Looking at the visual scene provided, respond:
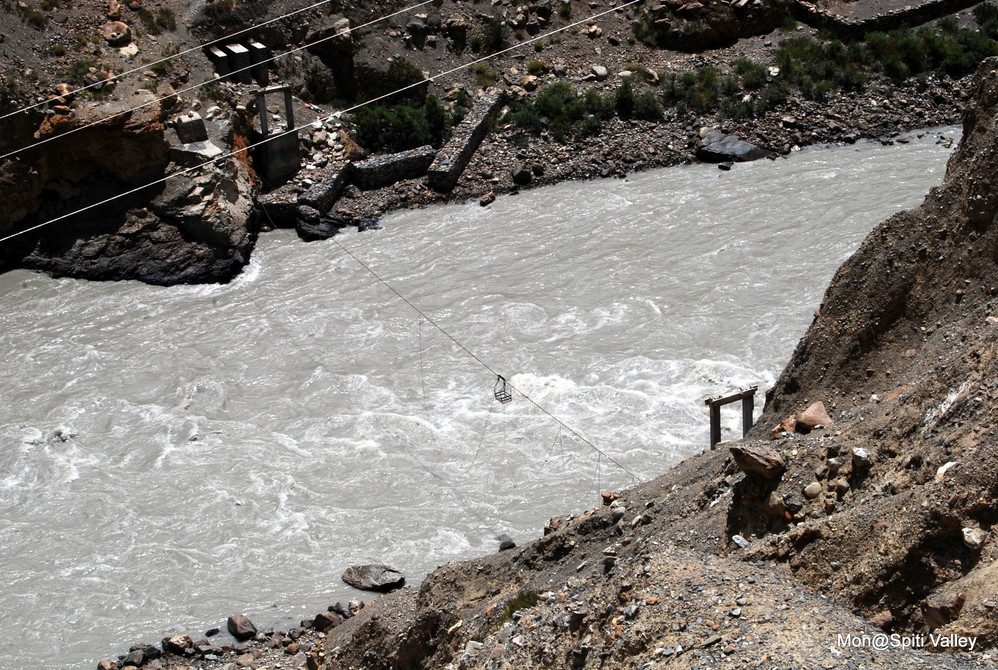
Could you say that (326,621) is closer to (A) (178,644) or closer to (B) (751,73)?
(A) (178,644)

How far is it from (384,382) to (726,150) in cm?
1036

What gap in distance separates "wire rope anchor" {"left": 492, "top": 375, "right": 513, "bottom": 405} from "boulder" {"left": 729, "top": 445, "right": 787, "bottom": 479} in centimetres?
806

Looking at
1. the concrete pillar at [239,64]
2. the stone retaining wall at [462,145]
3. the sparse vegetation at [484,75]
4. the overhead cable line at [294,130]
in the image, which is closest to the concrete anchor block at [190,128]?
the overhead cable line at [294,130]

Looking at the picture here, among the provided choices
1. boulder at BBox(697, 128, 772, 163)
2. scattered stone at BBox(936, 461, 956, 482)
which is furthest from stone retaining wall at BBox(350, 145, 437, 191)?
scattered stone at BBox(936, 461, 956, 482)

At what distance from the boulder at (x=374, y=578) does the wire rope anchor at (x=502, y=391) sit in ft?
11.9

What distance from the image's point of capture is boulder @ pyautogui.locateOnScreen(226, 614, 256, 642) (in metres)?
12.0

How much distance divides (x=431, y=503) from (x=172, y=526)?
127 inches

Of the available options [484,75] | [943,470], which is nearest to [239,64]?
[484,75]

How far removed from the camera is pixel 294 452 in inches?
611

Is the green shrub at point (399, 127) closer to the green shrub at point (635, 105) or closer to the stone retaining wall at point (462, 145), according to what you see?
the stone retaining wall at point (462, 145)

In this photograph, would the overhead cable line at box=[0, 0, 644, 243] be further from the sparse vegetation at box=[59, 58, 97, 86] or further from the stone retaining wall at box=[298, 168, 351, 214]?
the sparse vegetation at box=[59, 58, 97, 86]

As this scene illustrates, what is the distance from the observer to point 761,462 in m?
7.45

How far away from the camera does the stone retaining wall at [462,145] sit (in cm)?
2336

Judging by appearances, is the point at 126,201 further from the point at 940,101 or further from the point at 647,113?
the point at 940,101
